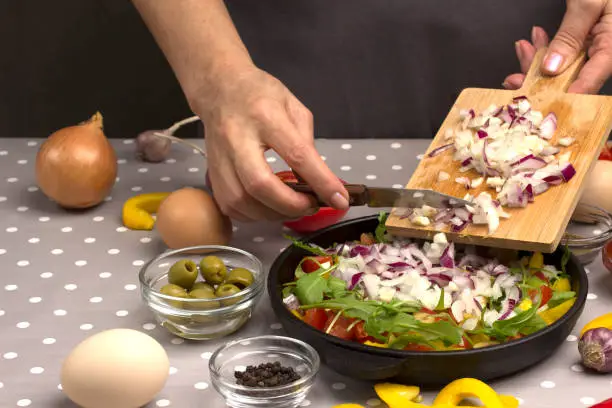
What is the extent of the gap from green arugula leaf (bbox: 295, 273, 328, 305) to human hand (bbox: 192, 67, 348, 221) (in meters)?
0.17

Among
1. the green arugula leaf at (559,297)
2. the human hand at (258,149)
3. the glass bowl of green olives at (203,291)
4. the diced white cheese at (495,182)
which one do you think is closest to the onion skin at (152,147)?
the human hand at (258,149)

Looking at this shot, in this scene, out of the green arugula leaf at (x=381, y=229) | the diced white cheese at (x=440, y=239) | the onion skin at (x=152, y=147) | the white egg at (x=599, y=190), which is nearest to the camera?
the diced white cheese at (x=440, y=239)

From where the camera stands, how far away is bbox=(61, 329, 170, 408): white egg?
1305 millimetres

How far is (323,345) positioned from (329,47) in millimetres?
1108

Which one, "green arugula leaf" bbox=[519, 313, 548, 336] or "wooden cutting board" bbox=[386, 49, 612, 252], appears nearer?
"green arugula leaf" bbox=[519, 313, 548, 336]

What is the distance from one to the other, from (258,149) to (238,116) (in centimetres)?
8

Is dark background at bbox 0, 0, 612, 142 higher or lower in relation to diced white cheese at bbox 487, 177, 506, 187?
lower

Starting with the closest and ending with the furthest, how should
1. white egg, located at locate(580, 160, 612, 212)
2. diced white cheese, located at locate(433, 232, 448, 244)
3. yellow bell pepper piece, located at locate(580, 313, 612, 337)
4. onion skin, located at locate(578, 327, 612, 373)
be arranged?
1. onion skin, located at locate(578, 327, 612, 373)
2. yellow bell pepper piece, located at locate(580, 313, 612, 337)
3. diced white cheese, located at locate(433, 232, 448, 244)
4. white egg, located at locate(580, 160, 612, 212)

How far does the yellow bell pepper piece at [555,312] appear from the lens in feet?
4.76

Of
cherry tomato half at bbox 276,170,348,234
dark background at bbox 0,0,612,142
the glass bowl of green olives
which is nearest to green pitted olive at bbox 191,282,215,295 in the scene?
the glass bowl of green olives

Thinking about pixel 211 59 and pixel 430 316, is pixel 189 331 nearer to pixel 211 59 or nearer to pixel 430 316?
pixel 430 316

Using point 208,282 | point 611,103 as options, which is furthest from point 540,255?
point 208,282

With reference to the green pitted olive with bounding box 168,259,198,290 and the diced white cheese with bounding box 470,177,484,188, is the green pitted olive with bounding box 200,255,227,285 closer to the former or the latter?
the green pitted olive with bounding box 168,259,198,290

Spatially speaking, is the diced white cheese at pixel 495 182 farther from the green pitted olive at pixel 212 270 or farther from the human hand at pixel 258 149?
the green pitted olive at pixel 212 270
